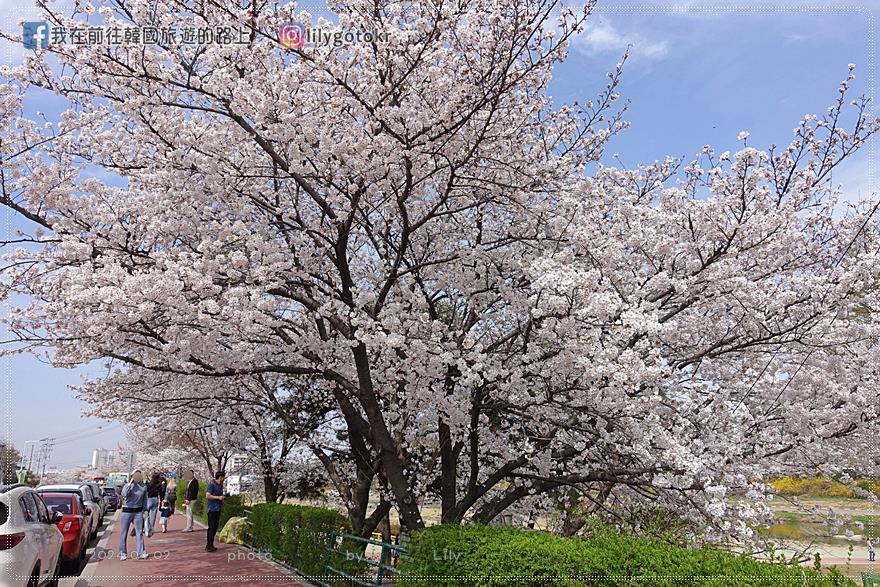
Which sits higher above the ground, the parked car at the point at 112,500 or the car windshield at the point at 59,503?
the car windshield at the point at 59,503

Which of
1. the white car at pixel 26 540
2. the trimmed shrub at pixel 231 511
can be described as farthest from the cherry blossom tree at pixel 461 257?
the trimmed shrub at pixel 231 511

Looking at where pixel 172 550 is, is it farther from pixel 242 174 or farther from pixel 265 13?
pixel 265 13

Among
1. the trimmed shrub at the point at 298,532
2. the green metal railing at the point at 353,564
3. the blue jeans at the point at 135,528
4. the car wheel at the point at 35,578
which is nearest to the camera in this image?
the car wheel at the point at 35,578

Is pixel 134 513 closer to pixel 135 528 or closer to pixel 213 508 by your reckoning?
pixel 135 528

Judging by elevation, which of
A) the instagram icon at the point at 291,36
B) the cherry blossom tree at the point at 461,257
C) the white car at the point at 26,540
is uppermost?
the instagram icon at the point at 291,36

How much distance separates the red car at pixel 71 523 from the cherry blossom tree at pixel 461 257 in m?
2.60

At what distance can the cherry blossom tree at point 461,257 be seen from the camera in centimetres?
718

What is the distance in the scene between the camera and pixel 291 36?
272 inches

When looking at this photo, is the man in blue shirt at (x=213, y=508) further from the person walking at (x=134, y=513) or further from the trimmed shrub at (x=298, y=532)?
the person walking at (x=134, y=513)

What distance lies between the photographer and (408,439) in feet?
37.2

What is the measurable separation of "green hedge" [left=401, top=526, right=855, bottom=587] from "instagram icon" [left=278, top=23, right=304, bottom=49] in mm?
5549

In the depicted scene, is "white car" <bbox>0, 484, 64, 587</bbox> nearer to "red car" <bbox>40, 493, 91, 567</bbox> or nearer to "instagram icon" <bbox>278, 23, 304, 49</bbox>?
"red car" <bbox>40, 493, 91, 567</bbox>

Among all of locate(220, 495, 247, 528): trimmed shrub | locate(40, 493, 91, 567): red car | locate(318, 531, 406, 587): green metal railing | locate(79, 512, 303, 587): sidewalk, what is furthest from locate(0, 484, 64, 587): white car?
locate(220, 495, 247, 528): trimmed shrub

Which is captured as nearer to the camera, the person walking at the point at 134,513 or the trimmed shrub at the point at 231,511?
the person walking at the point at 134,513
